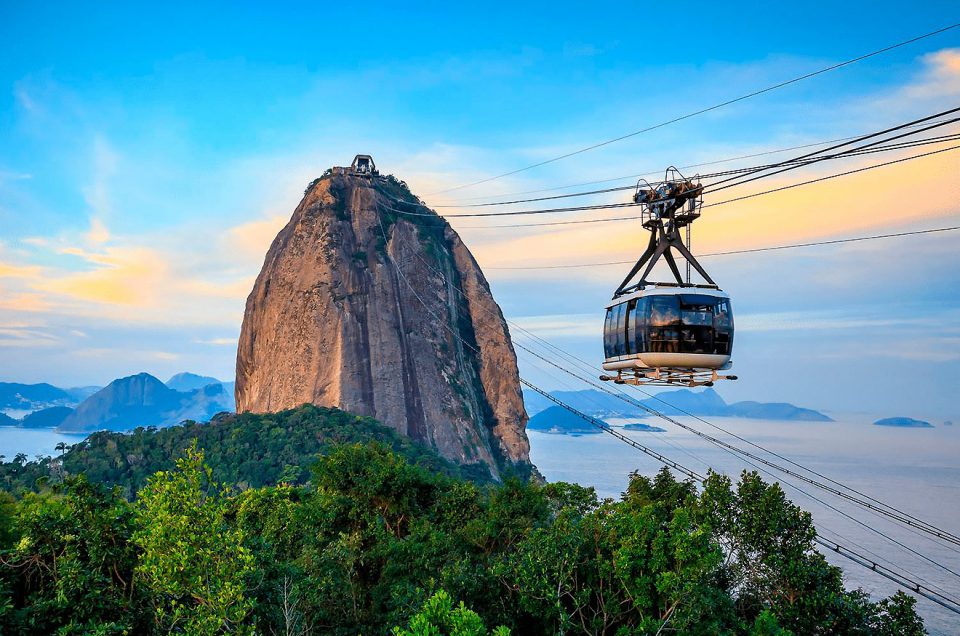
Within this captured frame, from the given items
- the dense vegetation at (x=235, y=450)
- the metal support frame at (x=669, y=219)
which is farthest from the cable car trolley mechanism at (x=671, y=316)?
the dense vegetation at (x=235, y=450)

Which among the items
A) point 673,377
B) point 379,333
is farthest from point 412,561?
point 379,333

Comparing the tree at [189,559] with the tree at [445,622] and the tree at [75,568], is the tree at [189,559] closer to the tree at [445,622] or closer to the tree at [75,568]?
the tree at [75,568]

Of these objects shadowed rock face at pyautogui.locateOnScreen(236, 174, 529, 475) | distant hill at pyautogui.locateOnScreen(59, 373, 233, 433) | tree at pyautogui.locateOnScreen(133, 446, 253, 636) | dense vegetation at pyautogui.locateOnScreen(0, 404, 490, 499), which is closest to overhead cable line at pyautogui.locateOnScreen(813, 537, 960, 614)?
tree at pyautogui.locateOnScreen(133, 446, 253, 636)

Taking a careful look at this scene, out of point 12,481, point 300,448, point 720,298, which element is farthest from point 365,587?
point 12,481

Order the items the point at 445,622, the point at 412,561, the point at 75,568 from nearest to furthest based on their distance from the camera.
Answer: the point at 445,622 < the point at 75,568 < the point at 412,561

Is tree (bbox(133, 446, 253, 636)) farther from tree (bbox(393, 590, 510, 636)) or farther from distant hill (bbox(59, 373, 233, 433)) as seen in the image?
distant hill (bbox(59, 373, 233, 433))

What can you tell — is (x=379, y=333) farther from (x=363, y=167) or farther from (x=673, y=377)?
(x=673, y=377)
